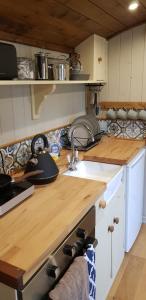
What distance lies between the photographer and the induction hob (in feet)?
3.83

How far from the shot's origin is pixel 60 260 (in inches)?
41.5

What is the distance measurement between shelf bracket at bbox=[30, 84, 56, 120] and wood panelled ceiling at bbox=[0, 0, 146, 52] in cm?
30

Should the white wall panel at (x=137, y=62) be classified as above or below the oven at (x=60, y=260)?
above

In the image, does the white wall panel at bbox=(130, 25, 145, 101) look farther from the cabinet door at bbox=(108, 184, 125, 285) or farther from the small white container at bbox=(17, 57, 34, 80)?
the small white container at bbox=(17, 57, 34, 80)

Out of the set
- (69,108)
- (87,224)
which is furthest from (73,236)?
(69,108)

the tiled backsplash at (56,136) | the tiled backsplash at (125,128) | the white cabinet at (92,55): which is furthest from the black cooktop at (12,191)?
the tiled backsplash at (125,128)

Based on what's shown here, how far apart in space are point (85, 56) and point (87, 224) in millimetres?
1608

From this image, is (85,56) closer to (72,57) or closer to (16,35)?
(72,57)

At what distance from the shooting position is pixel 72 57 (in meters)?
2.26

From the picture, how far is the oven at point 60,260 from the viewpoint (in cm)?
89

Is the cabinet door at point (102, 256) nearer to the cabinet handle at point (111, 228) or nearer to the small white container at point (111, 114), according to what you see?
the cabinet handle at point (111, 228)

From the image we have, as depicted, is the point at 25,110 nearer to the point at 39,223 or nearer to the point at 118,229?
the point at 39,223

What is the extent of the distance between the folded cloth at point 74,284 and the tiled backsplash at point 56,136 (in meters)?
0.77

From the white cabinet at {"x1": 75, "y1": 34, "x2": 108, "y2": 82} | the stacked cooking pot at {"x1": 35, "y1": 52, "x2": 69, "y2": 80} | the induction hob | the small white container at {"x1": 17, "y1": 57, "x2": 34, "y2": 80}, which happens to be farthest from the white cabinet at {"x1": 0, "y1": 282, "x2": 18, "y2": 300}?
the white cabinet at {"x1": 75, "y1": 34, "x2": 108, "y2": 82}
